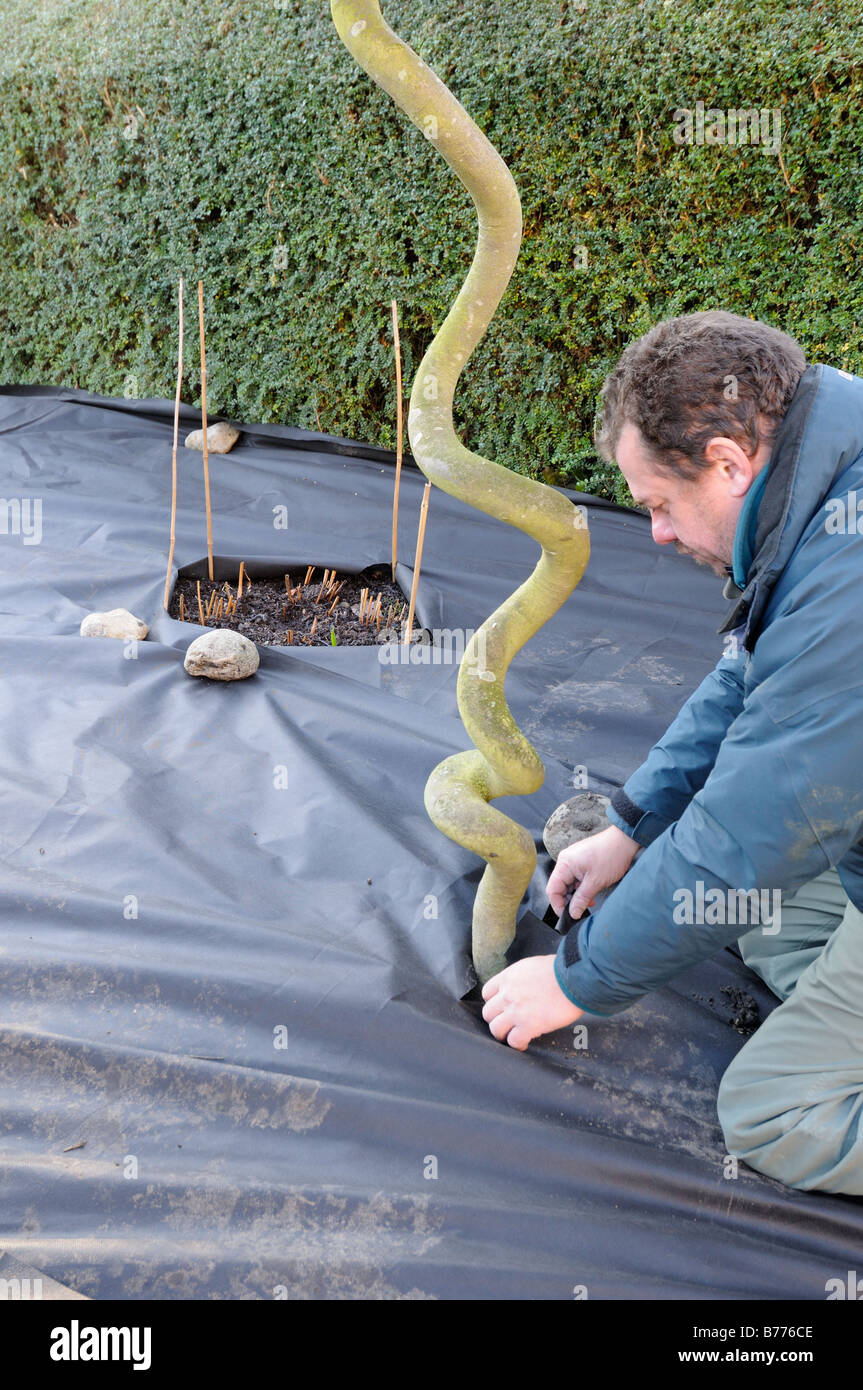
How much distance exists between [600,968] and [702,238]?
3546 mm

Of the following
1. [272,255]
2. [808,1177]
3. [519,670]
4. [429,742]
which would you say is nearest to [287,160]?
[272,255]

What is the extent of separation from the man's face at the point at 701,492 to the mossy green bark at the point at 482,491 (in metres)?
0.13

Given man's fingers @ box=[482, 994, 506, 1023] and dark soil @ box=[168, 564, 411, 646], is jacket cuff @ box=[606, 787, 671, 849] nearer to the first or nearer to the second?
man's fingers @ box=[482, 994, 506, 1023]

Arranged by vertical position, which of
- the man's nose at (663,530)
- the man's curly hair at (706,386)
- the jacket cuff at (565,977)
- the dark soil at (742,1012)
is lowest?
the dark soil at (742,1012)

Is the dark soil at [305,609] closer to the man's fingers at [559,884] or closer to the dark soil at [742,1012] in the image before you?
the man's fingers at [559,884]

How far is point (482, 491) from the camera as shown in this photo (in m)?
1.58

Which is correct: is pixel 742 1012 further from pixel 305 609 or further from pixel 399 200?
pixel 399 200

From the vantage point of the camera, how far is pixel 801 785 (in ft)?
4.31

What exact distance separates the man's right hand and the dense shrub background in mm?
2819

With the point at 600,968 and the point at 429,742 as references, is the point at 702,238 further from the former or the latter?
the point at 600,968

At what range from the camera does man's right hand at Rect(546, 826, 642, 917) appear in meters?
1.97

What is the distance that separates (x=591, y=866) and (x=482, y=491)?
33.0 inches

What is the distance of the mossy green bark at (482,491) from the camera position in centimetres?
151

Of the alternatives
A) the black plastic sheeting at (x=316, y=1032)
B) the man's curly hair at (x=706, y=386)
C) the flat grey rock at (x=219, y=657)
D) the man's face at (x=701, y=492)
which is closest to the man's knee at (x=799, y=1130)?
the black plastic sheeting at (x=316, y=1032)
